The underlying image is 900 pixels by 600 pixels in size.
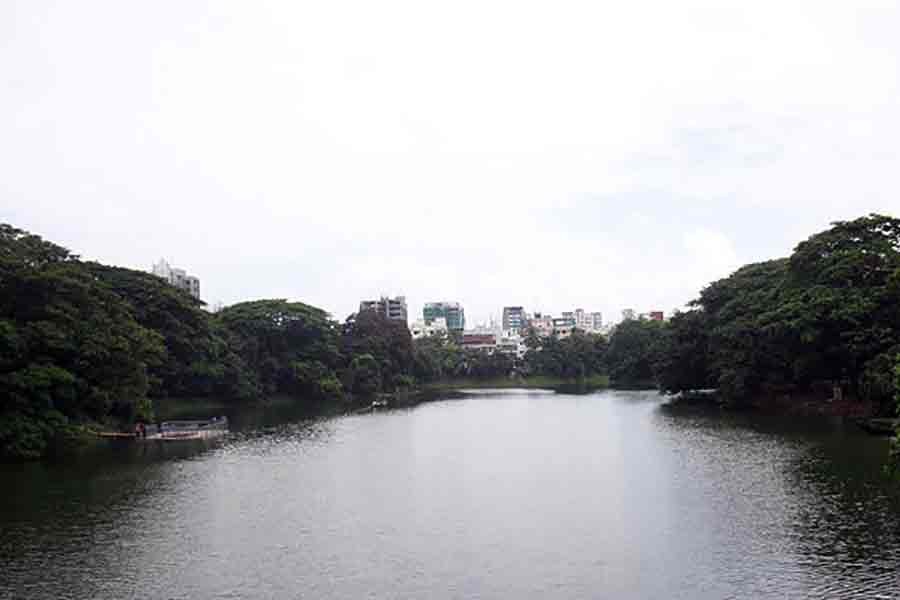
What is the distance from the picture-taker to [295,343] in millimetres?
76750

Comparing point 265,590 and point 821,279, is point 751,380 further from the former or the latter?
point 265,590

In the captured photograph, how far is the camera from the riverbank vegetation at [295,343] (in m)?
35.9

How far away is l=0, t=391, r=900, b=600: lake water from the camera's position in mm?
17078

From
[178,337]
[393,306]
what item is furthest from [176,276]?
[178,337]

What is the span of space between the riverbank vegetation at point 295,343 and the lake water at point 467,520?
3.63 metres

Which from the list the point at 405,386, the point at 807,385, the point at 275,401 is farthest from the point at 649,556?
the point at 405,386

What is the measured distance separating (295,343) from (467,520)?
56.1 meters

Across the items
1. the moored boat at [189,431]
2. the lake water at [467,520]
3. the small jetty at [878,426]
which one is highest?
the moored boat at [189,431]

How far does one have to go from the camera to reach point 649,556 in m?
18.6

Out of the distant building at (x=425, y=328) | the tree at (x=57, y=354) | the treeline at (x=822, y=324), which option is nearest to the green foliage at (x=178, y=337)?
the tree at (x=57, y=354)

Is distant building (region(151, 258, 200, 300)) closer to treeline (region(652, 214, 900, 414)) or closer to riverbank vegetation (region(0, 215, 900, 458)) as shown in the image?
riverbank vegetation (region(0, 215, 900, 458))

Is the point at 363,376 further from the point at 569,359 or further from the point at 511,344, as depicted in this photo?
the point at 511,344

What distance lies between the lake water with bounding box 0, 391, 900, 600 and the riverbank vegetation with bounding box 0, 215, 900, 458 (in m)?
3.63

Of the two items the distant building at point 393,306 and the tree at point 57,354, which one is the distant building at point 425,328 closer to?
the distant building at point 393,306
